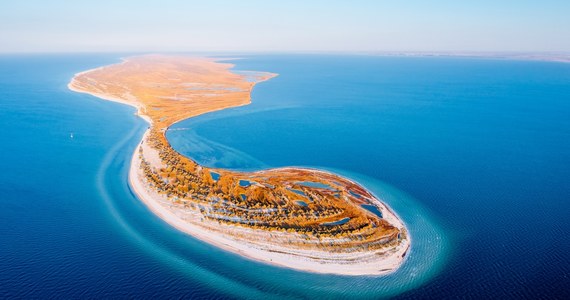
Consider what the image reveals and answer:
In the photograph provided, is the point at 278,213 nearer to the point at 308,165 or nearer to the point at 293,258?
the point at 293,258

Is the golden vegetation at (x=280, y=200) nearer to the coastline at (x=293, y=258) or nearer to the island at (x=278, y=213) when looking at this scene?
the island at (x=278, y=213)

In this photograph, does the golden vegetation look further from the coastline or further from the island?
the coastline

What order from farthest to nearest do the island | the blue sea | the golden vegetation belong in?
the golden vegetation, the island, the blue sea

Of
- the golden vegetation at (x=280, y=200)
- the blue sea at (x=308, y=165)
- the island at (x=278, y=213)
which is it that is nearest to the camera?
the blue sea at (x=308, y=165)

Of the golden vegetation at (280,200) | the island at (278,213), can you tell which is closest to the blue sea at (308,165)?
the island at (278,213)

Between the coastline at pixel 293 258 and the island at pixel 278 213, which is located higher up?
the island at pixel 278 213

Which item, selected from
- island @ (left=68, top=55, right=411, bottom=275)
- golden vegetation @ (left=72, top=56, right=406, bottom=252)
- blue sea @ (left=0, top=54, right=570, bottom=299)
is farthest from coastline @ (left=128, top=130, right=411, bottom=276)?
golden vegetation @ (left=72, top=56, right=406, bottom=252)

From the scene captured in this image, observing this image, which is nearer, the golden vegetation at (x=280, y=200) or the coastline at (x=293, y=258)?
the coastline at (x=293, y=258)

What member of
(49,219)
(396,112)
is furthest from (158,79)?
(49,219)

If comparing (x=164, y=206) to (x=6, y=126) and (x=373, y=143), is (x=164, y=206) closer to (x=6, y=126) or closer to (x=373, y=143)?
(x=373, y=143)

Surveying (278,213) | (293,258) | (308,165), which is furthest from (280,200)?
(308,165)
